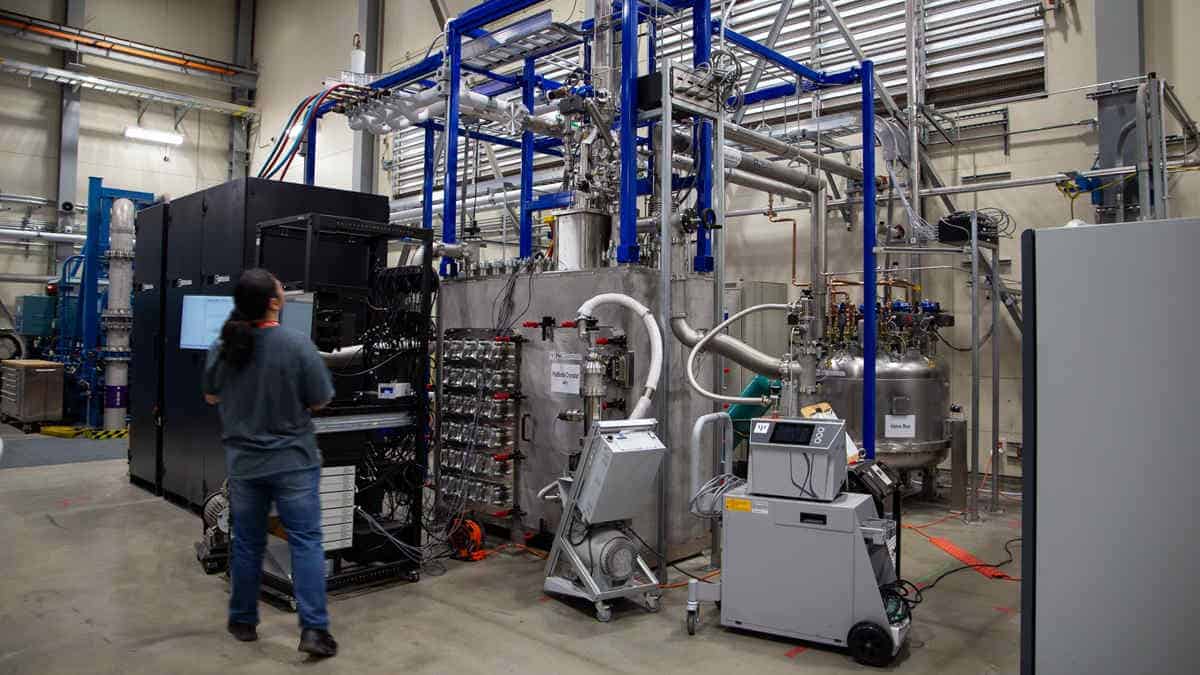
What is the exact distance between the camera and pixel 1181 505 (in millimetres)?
1646

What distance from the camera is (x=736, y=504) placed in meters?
3.51

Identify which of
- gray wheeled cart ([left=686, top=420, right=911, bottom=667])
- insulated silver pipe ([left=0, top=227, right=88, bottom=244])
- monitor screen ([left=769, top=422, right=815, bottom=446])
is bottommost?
gray wheeled cart ([left=686, top=420, right=911, bottom=667])

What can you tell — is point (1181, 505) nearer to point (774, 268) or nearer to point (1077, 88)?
point (1077, 88)

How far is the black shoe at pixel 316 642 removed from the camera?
3.17 m

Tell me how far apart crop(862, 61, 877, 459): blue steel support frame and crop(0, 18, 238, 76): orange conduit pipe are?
44.3 feet

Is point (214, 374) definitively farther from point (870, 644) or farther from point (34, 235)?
point (34, 235)

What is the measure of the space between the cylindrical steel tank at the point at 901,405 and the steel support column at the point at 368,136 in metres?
8.95

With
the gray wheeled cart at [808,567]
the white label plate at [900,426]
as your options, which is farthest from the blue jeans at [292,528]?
the white label plate at [900,426]

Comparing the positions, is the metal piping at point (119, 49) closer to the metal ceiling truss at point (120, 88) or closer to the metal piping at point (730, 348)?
the metal ceiling truss at point (120, 88)

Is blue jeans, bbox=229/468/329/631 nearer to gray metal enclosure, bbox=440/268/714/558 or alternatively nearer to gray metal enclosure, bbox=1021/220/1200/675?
gray metal enclosure, bbox=440/268/714/558

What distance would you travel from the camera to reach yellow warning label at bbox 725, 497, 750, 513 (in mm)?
3492

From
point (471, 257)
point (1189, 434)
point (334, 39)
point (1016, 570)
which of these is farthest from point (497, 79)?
point (334, 39)

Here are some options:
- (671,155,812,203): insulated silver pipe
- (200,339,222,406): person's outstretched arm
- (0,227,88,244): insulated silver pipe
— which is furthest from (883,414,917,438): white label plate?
(0,227,88,244): insulated silver pipe

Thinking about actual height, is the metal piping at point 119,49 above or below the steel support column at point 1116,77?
above
